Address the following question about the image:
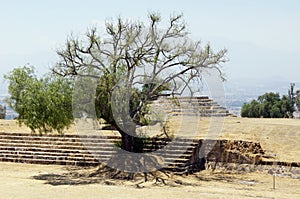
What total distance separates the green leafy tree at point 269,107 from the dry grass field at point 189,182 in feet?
55.8

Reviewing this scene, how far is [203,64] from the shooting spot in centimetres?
1616

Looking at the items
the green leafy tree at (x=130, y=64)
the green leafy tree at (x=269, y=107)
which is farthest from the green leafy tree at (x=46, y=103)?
the green leafy tree at (x=269, y=107)

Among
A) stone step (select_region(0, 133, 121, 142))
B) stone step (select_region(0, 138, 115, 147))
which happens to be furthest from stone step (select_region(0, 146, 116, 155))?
stone step (select_region(0, 133, 121, 142))

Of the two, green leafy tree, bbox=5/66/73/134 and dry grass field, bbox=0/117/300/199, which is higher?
green leafy tree, bbox=5/66/73/134

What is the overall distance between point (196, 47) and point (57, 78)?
15.5 ft

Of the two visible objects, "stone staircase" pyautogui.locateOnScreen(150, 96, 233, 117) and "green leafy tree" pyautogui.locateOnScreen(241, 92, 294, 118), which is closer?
"stone staircase" pyautogui.locateOnScreen(150, 96, 233, 117)

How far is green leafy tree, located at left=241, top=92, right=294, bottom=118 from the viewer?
3691 centimetres

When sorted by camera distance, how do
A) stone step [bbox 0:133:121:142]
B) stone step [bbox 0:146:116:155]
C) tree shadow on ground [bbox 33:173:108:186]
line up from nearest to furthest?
tree shadow on ground [bbox 33:173:108:186], stone step [bbox 0:146:116:155], stone step [bbox 0:133:121:142]

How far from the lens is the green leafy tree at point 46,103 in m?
15.9

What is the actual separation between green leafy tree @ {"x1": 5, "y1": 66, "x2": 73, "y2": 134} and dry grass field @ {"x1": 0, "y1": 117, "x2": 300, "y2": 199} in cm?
157

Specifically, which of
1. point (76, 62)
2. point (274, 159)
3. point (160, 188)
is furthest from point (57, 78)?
point (274, 159)

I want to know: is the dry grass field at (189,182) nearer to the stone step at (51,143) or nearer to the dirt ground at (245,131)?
the dirt ground at (245,131)

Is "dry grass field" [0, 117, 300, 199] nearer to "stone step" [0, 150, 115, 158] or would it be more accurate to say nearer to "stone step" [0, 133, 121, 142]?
Result: "stone step" [0, 150, 115, 158]

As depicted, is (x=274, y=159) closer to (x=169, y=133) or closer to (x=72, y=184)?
(x=169, y=133)
